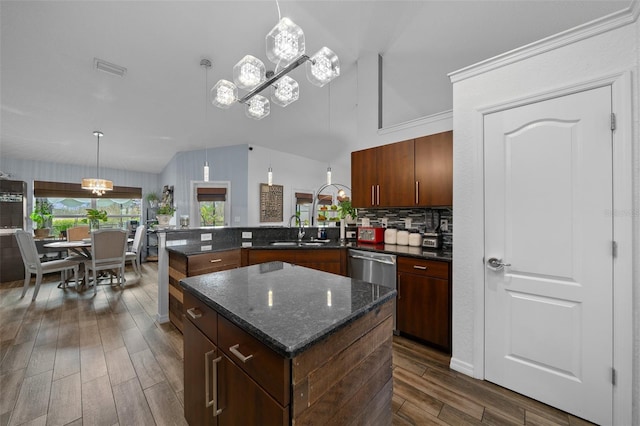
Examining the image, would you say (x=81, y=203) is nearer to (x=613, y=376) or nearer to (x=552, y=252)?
(x=552, y=252)

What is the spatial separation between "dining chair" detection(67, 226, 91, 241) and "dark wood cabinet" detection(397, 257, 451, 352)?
242 inches

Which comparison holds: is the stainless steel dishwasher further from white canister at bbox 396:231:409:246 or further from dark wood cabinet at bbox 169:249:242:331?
dark wood cabinet at bbox 169:249:242:331

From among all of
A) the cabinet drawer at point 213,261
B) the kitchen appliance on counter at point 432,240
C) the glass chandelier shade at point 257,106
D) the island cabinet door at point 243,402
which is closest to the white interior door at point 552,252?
the kitchen appliance on counter at point 432,240

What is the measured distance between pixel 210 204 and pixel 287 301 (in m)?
5.52

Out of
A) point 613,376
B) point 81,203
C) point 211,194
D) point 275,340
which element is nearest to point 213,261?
point 275,340

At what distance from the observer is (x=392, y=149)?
2.84 metres

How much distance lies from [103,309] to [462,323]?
4.22 metres

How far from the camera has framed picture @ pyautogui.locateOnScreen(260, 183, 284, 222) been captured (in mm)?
5752

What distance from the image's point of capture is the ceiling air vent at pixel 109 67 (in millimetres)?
2740

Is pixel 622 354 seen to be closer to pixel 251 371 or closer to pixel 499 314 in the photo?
pixel 499 314

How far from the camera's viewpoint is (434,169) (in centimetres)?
252

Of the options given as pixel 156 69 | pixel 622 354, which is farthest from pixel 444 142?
pixel 156 69

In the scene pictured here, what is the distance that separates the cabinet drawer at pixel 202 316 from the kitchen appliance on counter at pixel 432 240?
232 cm

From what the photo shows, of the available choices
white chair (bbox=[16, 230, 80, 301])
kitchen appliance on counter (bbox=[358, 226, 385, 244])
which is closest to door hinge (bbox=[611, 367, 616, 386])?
kitchen appliance on counter (bbox=[358, 226, 385, 244])
